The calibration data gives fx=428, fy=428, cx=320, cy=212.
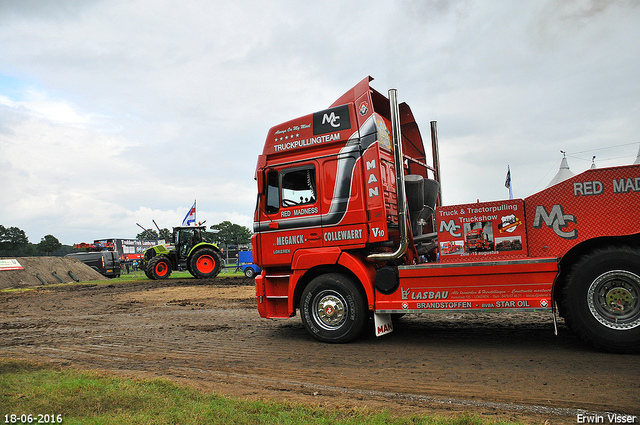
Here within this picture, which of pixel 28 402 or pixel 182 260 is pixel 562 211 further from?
pixel 182 260

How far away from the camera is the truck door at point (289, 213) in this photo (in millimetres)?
6688

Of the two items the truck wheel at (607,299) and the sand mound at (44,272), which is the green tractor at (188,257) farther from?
the truck wheel at (607,299)

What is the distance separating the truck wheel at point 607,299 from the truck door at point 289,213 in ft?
11.3

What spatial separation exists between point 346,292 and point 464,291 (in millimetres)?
1650

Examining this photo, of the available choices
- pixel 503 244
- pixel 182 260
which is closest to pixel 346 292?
pixel 503 244

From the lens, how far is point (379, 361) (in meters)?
5.28

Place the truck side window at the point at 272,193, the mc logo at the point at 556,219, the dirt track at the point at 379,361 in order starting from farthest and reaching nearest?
the truck side window at the point at 272,193, the mc logo at the point at 556,219, the dirt track at the point at 379,361

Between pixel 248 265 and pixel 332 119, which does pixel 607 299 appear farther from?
pixel 248 265

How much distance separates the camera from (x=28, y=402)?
12.3 feet

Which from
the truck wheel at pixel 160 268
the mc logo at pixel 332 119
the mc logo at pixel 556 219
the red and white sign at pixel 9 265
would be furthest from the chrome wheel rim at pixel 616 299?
the red and white sign at pixel 9 265

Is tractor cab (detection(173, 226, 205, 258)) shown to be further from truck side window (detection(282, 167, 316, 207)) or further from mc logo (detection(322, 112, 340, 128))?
mc logo (detection(322, 112, 340, 128))

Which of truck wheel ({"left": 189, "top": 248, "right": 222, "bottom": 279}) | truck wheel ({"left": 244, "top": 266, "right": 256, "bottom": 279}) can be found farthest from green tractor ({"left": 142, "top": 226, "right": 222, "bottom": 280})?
truck wheel ({"left": 244, "top": 266, "right": 256, "bottom": 279})

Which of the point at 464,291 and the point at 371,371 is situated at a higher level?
the point at 464,291

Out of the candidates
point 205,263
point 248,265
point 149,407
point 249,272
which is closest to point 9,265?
point 205,263
